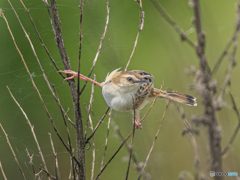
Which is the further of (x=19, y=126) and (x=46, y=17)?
(x=46, y=17)

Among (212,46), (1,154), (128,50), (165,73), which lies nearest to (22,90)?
(1,154)

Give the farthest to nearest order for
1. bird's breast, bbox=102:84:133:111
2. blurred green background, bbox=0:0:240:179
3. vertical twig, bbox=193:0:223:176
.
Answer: blurred green background, bbox=0:0:240:179, bird's breast, bbox=102:84:133:111, vertical twig, bbox=193:0:223:176

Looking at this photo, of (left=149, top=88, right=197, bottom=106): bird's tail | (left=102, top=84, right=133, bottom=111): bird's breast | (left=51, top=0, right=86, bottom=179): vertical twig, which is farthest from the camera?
(left=149, top=88, right=197, bottom=106): bird's tail

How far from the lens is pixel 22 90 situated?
A: 3.10 meters

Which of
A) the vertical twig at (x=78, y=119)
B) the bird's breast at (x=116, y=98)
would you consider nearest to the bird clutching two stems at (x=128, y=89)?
the bird's breast at (x=116, y=98)

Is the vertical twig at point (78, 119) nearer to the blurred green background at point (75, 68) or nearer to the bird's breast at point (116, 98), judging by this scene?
the bird's breast at point (116, 98)

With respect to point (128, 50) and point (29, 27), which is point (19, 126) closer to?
point (29, 27)

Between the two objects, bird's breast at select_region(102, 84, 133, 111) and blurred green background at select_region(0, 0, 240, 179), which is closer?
bird's breast at select_region(102, 84, 133, 111)

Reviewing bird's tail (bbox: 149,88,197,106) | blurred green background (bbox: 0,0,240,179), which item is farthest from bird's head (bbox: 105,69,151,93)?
blurred green background (bbox: 0,0,240,179)

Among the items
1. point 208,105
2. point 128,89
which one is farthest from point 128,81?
point 208,105

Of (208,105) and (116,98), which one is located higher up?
(208,105)

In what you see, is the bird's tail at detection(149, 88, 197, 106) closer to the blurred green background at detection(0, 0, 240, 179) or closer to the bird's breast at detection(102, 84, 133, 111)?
the bird's breast at detection(102, 84, 133, 111)

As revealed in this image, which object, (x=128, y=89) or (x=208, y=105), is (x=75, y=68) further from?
(x=208, y=105)

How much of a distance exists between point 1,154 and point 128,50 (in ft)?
6.53
